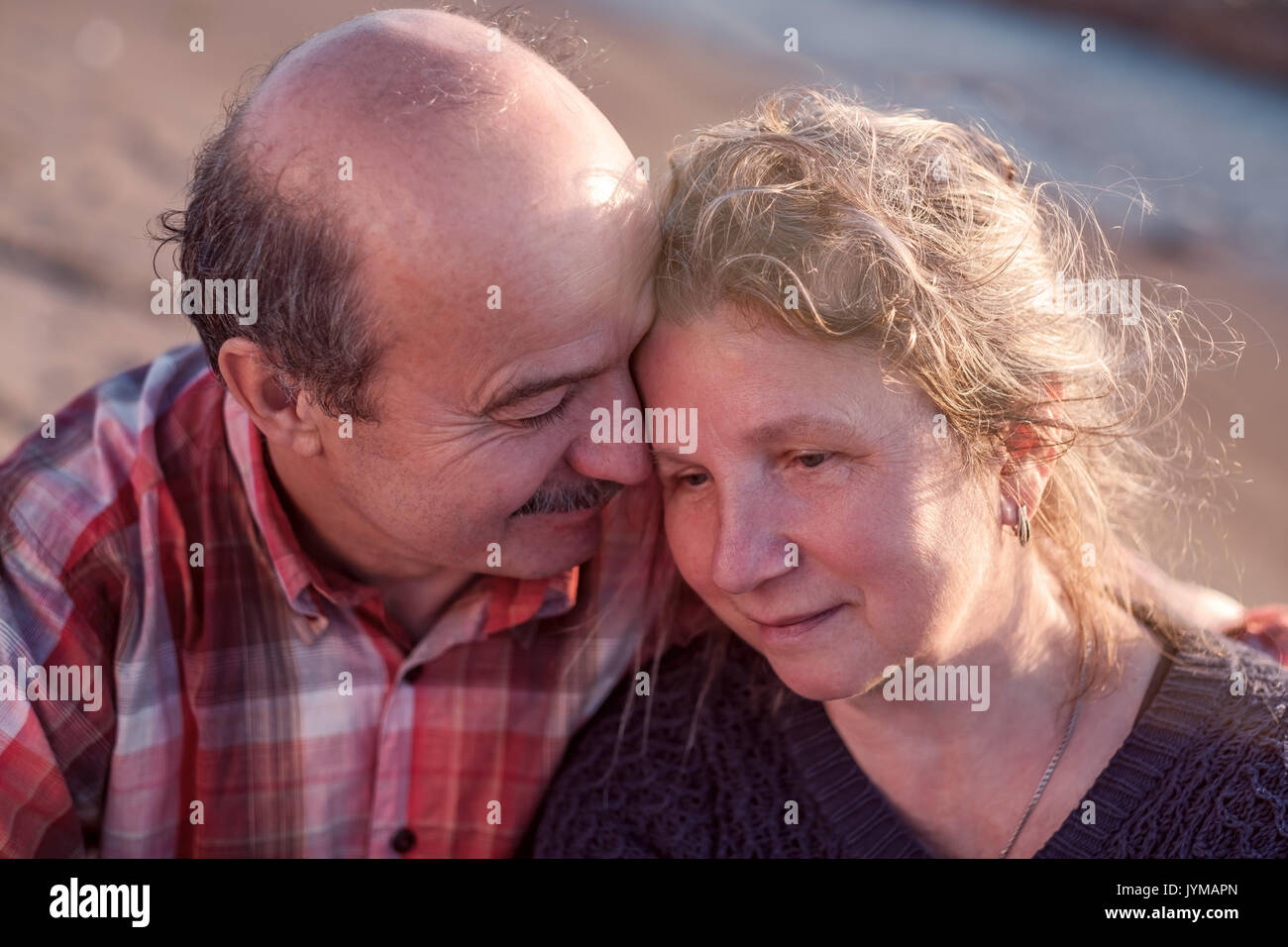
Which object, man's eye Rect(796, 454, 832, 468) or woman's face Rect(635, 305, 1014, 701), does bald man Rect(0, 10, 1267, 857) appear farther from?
man's eye Rect(796, 454, 832, 468)

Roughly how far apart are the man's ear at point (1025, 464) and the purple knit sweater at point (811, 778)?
480mm

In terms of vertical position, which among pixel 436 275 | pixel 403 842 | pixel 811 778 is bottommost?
pixel 403 842

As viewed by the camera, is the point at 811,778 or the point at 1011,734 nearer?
the point at 1011,734

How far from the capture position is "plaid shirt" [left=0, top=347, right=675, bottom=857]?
2.55m

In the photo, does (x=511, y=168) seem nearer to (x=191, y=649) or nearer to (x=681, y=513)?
(x=681, y=513)

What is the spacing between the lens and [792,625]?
2338mm

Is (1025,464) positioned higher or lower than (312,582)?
higher

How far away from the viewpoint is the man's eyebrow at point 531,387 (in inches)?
97.0

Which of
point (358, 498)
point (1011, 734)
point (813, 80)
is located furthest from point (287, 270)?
point (813, 80)

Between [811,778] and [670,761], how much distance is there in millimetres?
298

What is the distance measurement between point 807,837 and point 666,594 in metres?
0.60

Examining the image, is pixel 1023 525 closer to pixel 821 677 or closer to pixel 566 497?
pixel 821 677
